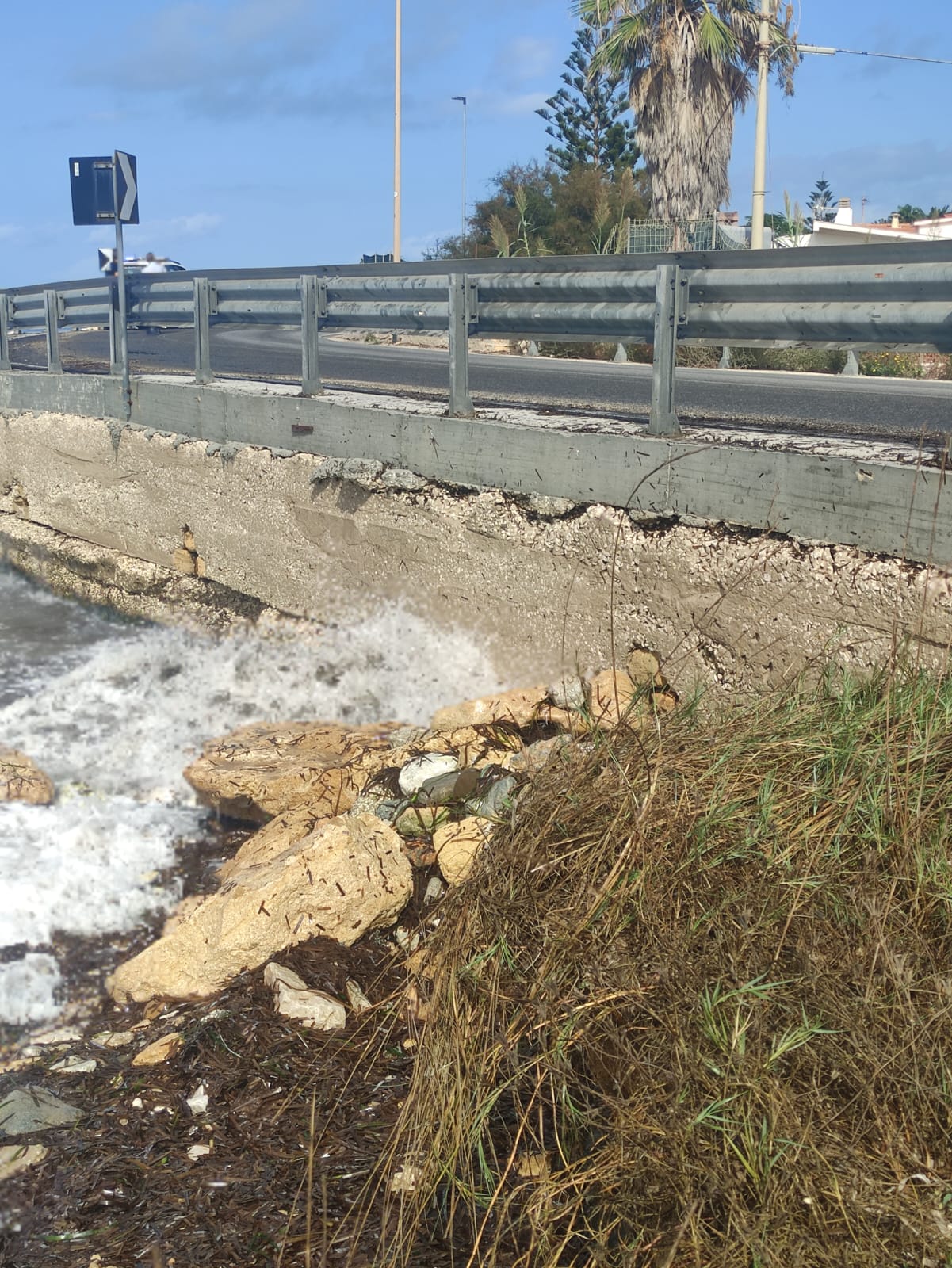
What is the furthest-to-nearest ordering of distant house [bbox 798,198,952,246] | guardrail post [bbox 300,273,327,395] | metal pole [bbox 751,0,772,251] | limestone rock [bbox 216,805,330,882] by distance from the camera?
distant house [bbox 798,198,952,246], metal pole [bbox 751,0,772,251], guardrail post [bbox 300,273,327,395], limestone rock [bbox 216,805,330,882]

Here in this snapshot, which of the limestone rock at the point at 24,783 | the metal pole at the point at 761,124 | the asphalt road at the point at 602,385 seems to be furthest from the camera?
the metal pole at the point at 761,124

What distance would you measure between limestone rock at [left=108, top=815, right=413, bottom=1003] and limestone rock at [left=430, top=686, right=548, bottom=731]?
123cm

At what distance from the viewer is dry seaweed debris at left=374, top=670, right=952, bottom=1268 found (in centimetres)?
226

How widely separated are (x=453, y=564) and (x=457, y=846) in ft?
6.70

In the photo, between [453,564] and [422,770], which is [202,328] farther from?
[422,770]

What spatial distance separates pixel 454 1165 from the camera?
8.55ft

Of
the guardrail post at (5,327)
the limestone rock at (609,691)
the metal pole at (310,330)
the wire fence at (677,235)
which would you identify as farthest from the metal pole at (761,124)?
the limestone rock at (609,691)

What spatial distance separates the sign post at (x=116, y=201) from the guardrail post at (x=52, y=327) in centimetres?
116

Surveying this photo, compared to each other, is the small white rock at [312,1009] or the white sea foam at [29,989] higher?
the small white rock at [312,1009]

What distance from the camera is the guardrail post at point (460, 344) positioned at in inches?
239

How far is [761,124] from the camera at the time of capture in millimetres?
23859

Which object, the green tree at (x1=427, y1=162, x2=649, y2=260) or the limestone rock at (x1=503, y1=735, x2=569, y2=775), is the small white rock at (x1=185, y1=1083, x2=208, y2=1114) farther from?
the green tree at (x1=427, y1=162, x2=649, y2=260)

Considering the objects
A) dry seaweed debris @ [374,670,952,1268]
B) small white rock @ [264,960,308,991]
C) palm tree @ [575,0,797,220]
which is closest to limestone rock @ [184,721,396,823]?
small white rock @ [264,960,308,991]

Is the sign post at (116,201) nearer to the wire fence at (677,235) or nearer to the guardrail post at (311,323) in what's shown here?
the guardrail post at (311,323)
